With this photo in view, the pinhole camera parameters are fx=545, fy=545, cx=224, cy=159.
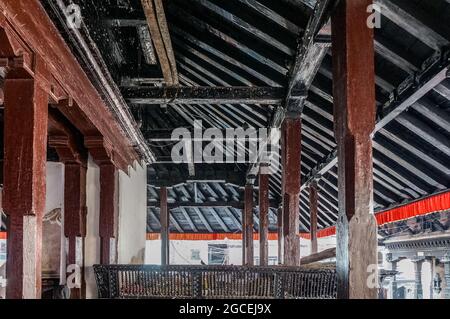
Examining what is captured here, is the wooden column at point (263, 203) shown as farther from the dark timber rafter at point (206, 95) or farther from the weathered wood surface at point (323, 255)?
the dark timber rafter at point (206, 95)

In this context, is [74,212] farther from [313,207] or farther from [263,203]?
[313,207]

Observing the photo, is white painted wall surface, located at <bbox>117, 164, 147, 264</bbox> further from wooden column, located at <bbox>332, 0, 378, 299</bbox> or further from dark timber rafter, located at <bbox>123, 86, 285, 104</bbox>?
wooden column, located at <bbox>332, 0, 378, 299</bbox>

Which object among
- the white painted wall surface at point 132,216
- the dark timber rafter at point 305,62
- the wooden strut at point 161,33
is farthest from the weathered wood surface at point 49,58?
the white painted wall surface at point 132,216

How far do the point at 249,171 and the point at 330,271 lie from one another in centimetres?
740

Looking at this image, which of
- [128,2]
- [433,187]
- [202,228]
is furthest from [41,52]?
[202,228]

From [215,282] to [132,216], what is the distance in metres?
4.00

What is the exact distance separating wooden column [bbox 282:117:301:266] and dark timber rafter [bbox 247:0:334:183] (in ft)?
0.70

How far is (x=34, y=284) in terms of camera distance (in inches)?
120

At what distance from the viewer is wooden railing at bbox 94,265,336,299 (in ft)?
14.2

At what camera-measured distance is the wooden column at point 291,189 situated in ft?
18.1

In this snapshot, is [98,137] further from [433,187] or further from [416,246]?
[416,246]

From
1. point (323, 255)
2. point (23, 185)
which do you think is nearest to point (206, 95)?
point (323, 255)

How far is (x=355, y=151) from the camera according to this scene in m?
3.01

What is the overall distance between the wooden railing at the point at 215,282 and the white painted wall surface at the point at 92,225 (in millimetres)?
1432
